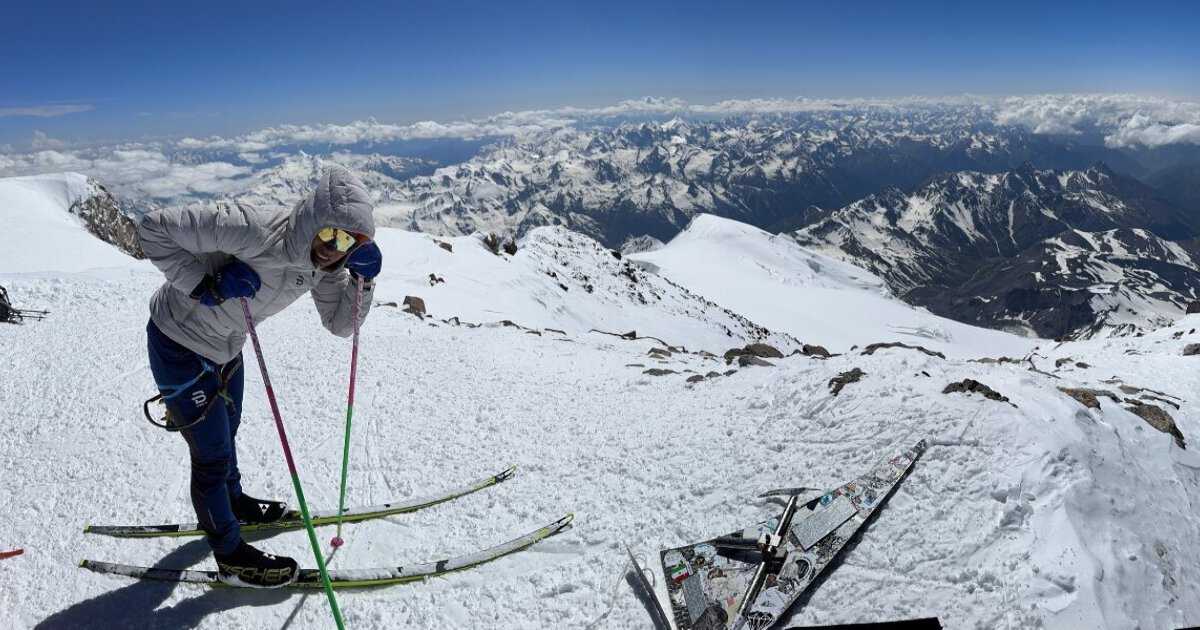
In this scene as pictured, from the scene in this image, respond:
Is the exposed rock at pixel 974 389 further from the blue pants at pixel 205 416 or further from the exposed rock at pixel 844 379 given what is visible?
the blue pants at pixel 205 416

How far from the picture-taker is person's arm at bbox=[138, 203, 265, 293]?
496cm

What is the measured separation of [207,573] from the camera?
250 inches

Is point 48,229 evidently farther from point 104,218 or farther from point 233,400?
point 233,400

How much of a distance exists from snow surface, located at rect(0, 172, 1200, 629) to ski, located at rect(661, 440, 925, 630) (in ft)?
0.77

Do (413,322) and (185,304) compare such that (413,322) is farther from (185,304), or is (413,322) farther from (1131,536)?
(1131,536)

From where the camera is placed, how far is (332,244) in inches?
216

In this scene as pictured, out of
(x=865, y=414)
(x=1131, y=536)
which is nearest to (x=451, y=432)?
(x=865, y=414)

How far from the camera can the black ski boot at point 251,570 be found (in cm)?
621

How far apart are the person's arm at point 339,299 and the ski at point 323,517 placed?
2.77 metres

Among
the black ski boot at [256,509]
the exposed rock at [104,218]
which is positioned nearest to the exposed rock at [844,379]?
the black ski boot at [256,509]

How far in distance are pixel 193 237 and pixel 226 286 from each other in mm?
530

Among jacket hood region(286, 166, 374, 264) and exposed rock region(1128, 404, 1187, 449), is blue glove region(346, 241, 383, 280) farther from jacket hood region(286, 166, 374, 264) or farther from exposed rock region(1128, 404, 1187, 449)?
exposed rock region(1128, 404, 1187, 449)

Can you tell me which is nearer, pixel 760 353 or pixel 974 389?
pixel 974 389

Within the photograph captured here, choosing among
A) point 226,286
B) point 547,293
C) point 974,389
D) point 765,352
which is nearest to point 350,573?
point 226,286
